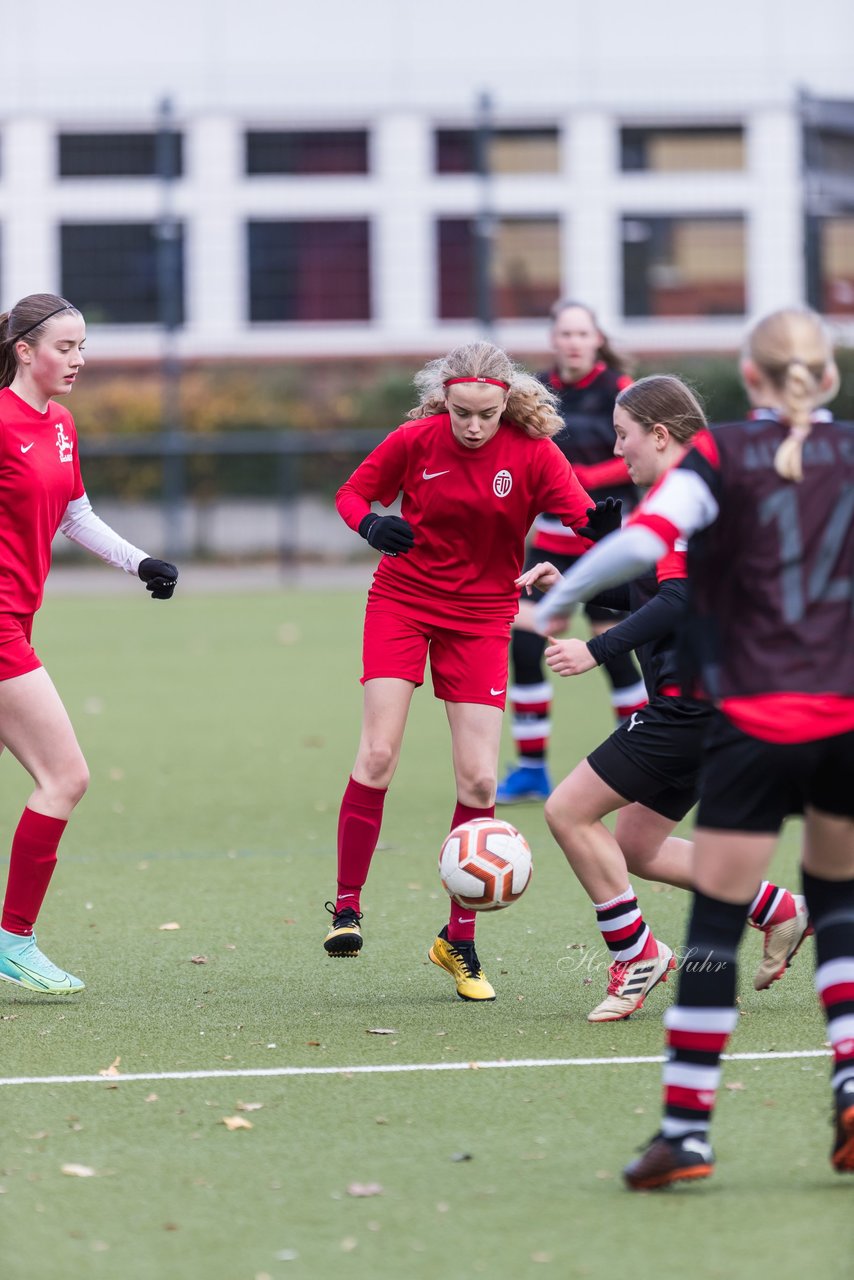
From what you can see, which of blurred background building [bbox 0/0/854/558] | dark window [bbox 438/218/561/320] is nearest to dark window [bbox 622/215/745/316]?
blurred background building [bbox 0/0/854/558]

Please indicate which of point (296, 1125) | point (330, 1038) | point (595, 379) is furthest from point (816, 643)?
point (595, 379)

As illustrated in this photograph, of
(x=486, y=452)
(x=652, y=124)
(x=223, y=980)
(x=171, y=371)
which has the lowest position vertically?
(x=223, y=980)

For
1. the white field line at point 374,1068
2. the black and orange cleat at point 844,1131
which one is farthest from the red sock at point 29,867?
the black and orange cleat at point 844,1131

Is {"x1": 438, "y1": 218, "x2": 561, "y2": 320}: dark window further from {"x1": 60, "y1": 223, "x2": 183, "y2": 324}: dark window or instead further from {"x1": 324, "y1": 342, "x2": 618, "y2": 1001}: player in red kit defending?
{"x1": 324, "y1": 342, "x2": 618, "y2": 1001}: player in red kit defending

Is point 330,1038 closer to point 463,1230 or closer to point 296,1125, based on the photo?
point 296,1125

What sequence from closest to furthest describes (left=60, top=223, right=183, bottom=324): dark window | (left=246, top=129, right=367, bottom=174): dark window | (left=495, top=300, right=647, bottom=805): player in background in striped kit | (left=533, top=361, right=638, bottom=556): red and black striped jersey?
(left=495, top=300, right=647, bottom=805): player in background in striped kit, (left=533, top=361, right=638, bottom=556): red and black striped jersey, (left=60, top=223, right=183, bottom=324): dark window, (left=246, top=129, right=367, bottom=174): dark window

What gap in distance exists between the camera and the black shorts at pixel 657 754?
502 centimetres

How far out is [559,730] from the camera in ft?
36.9

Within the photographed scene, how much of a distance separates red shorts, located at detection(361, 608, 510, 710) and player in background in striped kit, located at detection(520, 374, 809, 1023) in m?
0.37

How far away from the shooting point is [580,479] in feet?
27.8

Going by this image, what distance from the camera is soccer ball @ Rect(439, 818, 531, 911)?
17.0ft

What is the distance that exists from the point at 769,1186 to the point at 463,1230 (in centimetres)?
66

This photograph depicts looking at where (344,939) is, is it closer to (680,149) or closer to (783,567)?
(783,567)

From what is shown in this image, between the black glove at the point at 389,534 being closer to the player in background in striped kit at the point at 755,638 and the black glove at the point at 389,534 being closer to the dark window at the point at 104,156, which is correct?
the player in background in striped kit at the point at 755,638
